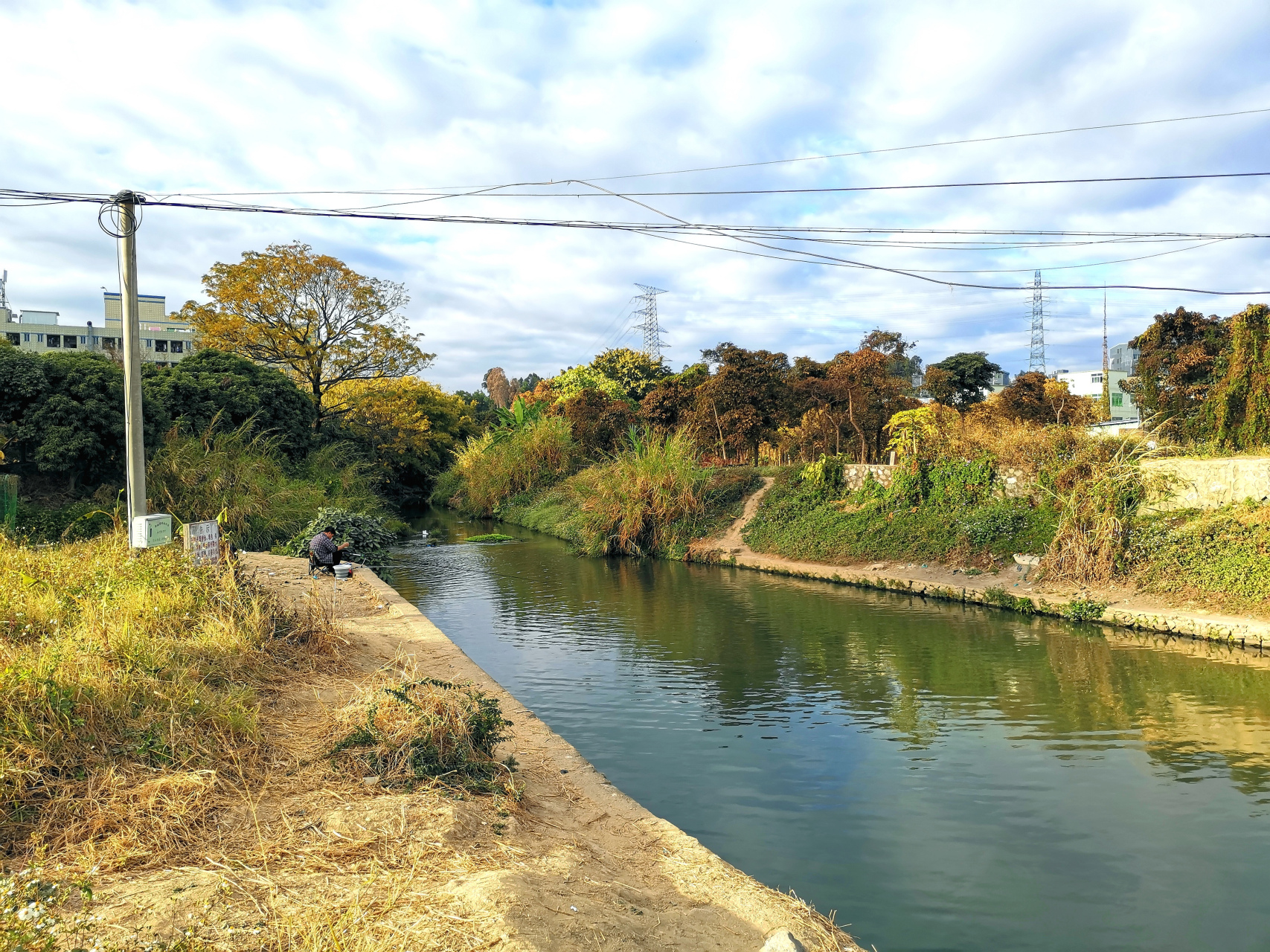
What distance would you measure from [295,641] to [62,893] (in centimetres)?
480

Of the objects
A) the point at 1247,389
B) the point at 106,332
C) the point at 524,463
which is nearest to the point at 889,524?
the point at 1247,389

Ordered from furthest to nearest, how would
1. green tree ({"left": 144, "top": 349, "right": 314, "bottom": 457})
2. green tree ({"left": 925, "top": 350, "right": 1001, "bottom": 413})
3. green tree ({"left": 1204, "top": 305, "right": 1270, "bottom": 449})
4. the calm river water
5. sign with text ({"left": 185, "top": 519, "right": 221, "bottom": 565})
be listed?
green tree ({"left": 925, "top": 350, "right": 1001, "bottom": 413}), green tree ({"left": 144, "top": 349, "right": 314, "bottom": 457}), green tree ({"left": 1204, "top": 305, "right": 1270, "bottom": 449}), sign with text ({"left": 185, "top": 519, "right": 221, "bottom": 565}), the calm river water

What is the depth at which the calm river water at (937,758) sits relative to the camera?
16.4ft

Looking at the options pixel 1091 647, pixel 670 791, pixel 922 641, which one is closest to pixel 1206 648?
pixel 1091 647

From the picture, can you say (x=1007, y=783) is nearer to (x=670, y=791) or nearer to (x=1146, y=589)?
(x=670, y=791)

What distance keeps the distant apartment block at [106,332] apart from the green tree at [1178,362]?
59.6 m

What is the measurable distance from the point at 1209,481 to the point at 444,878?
1517 centimetres

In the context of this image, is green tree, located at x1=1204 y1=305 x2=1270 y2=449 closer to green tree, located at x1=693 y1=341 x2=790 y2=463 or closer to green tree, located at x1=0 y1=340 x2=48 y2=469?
green tree, located at x1=693 y1=341 x2=790 y2=463

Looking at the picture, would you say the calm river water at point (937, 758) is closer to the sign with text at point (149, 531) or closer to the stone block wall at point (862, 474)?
the sign with text at point (149, 531)

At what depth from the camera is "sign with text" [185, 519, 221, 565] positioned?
8.54m

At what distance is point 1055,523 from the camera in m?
15.5

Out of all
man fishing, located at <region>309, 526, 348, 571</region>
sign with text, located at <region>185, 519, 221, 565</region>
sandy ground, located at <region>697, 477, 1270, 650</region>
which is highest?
sign with text, located at <region>185, 519, 221, 565</region>

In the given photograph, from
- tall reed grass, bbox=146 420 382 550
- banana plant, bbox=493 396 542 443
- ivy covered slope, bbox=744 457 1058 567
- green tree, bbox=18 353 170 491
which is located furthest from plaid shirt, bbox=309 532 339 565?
banana plant, bbox=493 396 542 443

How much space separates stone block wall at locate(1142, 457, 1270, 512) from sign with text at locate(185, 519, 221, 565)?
15.0 meters
